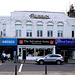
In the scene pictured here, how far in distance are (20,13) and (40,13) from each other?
11.8 ft

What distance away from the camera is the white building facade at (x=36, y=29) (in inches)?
1158

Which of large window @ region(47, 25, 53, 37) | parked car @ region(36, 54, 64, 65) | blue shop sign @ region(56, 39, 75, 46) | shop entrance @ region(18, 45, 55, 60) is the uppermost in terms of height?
large window @ region(47, 25, 53, 37)

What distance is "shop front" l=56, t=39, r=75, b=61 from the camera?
2969 cm

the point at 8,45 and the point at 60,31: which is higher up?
the point at 60,31

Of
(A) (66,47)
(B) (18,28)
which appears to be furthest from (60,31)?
(B) (18,28)

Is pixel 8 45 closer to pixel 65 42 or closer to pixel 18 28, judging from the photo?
pixel 18 28

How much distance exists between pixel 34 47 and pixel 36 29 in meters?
3.26

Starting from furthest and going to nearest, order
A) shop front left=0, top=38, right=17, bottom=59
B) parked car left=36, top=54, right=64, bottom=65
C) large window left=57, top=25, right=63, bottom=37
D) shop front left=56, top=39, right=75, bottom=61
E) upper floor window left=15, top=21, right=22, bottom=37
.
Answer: large window left=57, top=25, right=63, bottom=37 → shop front left=56, top=39, right=75, bottom=61 → upper floor window left=15, top=21, right=22, bottom=37 → shop front left=0, top=38, right=17, bottom=59 → parked car left=36, top=54, right=64, bottom=65

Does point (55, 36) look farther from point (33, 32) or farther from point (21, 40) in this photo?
point (21, 40)

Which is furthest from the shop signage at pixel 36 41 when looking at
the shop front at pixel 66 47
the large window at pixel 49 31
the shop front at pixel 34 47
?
the shop front at pixel 66 47

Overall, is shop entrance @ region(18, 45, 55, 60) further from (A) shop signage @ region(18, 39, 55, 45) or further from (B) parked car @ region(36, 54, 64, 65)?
(B) parked car @ region(36, 54, 64, 65)

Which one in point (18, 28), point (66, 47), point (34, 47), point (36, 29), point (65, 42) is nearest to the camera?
point (18, 28)

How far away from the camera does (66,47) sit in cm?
3045

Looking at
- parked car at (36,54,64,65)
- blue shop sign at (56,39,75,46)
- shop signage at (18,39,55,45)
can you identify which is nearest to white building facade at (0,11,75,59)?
shop signage at (18,39,55,45)
